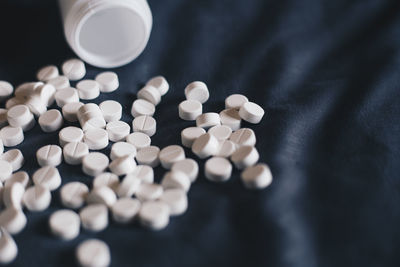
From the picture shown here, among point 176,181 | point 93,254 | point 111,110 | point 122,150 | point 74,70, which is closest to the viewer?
point 93,254

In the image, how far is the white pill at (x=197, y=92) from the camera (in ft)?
3.75

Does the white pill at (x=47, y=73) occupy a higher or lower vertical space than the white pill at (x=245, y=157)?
lower

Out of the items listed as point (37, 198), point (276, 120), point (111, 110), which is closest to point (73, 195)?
point (37, 198)

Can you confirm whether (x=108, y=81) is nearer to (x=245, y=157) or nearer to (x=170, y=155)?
(x=170, y=155)

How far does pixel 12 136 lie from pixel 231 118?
1.63 feet

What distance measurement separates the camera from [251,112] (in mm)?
1063

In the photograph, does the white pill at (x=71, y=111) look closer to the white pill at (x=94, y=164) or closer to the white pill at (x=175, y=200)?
the white pill at (x=94, y=164)

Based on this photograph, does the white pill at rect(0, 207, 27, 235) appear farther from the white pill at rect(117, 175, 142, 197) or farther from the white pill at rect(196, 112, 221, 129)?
the white pill at rect(196, 112, 221, 129)

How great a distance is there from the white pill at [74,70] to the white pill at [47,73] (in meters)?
0.02

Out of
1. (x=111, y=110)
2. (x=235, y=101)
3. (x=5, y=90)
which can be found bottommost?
(x=5, y=90)

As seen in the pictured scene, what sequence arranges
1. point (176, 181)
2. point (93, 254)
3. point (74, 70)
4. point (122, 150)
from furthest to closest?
point (74, 70) < point (122, 150) < point (176, 181) < point (93, 254)

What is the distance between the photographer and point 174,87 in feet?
4.03

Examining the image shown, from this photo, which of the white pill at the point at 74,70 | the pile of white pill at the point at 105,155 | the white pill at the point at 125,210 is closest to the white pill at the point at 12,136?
the pile of white pill at the point at 105,155

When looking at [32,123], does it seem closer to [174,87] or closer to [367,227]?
[174,87]
